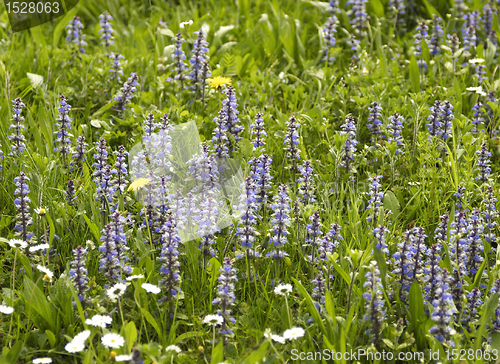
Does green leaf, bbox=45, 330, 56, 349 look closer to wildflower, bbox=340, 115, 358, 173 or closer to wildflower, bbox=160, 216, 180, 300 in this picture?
wildflower, bbox=160, 216, 180, 300

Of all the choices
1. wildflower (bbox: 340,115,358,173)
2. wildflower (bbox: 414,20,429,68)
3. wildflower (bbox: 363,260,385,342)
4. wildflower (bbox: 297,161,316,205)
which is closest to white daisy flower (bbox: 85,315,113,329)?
wildflower (bbox: 363,260,385,342)

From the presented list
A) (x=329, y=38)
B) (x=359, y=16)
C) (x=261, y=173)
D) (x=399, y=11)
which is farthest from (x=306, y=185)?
(x=399, y=11)

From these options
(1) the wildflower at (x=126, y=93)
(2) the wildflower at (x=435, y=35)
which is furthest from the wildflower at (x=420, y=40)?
(1) the wildflower at (x=126, y=93)

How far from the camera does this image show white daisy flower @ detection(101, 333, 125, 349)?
2646 mm

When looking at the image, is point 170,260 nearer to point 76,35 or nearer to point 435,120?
point 435,120

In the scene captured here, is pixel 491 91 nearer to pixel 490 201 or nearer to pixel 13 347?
pixel 490 201

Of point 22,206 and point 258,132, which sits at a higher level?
point 258,132

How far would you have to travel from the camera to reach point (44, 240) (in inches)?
137

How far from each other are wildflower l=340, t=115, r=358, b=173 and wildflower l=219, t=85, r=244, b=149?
2.77 ft
